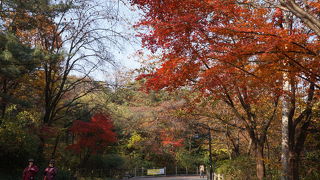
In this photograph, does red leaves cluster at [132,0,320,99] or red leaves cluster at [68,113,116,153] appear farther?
red leaves cluster at [68,113,116,153]

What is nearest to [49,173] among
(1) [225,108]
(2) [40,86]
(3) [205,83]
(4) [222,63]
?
(3) [205,83]

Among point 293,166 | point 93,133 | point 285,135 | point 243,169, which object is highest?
point 93,133

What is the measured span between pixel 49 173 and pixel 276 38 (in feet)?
27.9

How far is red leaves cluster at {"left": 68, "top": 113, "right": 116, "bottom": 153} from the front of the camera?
68.1 feet

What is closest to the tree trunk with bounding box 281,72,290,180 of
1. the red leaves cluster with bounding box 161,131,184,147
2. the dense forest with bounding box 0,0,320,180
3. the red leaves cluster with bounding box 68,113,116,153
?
the dense forest with bounding box 0,0,320,180

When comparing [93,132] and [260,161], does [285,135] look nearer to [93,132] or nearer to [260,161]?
[260,161]

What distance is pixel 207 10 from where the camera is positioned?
8195 millimetres

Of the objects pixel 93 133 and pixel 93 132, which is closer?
pixel 93 132

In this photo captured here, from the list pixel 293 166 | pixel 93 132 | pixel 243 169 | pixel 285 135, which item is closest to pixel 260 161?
pixel 293 166

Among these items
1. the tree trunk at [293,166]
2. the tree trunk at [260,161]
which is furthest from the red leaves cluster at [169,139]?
the tree trunk at [293,166]

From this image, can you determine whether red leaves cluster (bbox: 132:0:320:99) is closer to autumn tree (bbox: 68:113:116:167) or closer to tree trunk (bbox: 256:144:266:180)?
tree trunk (bbox: 256:144:266:180)

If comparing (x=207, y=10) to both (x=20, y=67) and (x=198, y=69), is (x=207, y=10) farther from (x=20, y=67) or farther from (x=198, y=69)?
(x=20, y=67)

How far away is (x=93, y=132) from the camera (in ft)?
71.0

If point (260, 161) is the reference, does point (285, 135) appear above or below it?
above
